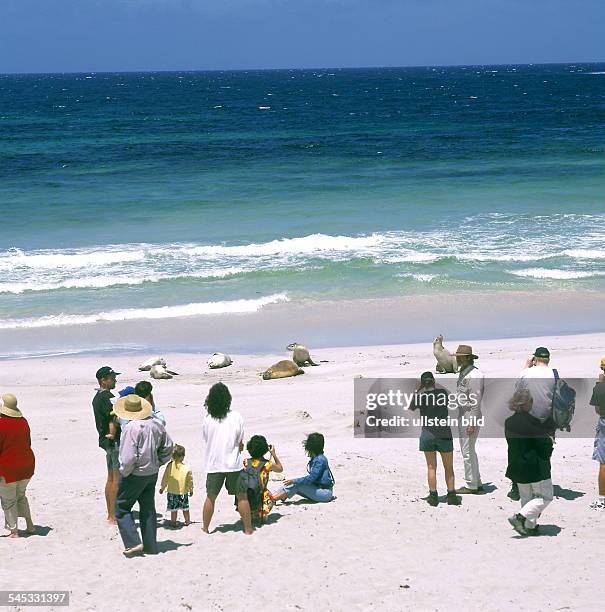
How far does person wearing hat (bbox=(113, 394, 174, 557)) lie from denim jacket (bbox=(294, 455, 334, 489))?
60.0 inches

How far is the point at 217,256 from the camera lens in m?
Answer: 23.6

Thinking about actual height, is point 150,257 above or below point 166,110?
below

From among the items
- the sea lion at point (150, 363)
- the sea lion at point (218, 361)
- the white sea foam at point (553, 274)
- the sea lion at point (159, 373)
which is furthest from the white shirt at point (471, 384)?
the white sea foam at point (553, 274)

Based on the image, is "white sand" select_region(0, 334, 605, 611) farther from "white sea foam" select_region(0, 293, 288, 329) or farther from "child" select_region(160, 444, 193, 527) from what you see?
"white sea foam" select_region(0, 293, 288, 329)

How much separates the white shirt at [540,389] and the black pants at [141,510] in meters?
3.05

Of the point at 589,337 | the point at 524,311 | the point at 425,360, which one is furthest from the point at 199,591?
the point at 524,311

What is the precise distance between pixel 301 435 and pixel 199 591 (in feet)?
13.7

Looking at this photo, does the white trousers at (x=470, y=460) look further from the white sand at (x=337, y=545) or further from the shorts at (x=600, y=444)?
the shorts at (x=600, y=444)

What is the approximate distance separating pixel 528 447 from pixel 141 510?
2.90 metres

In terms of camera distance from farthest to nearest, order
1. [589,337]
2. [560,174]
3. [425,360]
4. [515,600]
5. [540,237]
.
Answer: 1. [560,174]
2. [540,237]
3. [589,337]
4. [425,360]
5. [515,600]

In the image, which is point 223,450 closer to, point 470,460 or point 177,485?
point 177,485

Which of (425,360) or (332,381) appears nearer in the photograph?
(332,381)

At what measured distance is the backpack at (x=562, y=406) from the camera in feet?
26.0

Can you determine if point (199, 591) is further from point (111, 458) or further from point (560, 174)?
point (560, 174)
